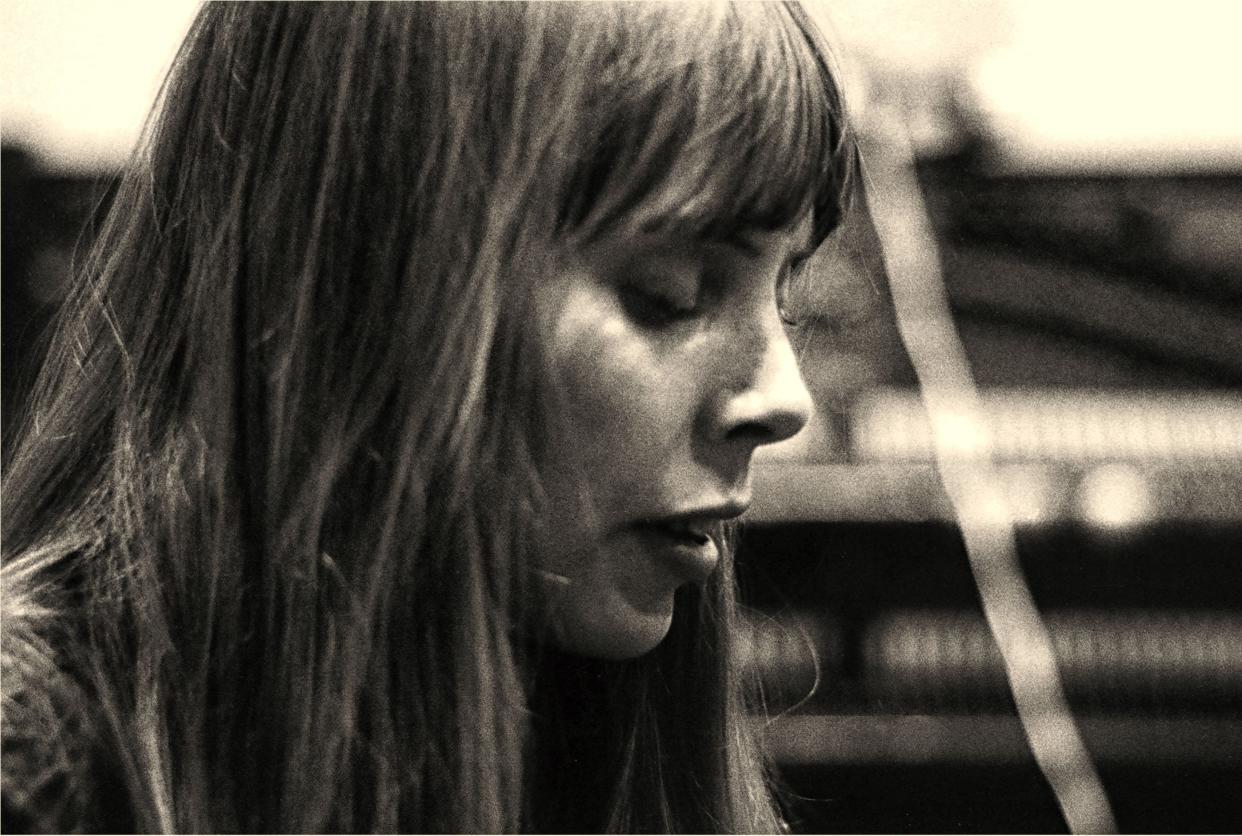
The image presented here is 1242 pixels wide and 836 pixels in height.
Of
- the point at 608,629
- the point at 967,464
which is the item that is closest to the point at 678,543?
the point at 608,629

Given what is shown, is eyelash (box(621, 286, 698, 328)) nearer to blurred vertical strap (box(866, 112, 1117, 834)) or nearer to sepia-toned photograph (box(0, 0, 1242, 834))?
sepia-toned photograph (box(0, 0, 1242, 834))

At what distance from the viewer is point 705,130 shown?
1.24ft

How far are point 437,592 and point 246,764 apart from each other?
0.22ft

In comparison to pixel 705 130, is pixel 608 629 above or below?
→ below

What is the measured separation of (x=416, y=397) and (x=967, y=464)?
0.37 meters

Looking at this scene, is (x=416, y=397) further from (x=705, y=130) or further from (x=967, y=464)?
(x=967, y=464)

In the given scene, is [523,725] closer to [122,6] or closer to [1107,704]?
[122,6]

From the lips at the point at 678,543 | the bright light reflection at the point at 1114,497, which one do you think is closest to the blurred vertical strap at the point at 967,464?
the bright light reflection at the point at 1114,497

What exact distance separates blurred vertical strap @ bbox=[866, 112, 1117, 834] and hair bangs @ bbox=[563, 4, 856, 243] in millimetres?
→ 249

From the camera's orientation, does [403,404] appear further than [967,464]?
No

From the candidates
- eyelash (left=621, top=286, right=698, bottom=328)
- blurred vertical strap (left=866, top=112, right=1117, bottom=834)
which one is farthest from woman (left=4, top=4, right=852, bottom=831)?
blurred vertical strap (left=866, top=112, right=1117, bottom=834)

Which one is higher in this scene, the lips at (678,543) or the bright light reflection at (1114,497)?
the bright light reflection at (1114,497)

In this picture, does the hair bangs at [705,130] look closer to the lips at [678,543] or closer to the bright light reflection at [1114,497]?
the lips at [678,543]

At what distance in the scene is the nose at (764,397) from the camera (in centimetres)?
38
